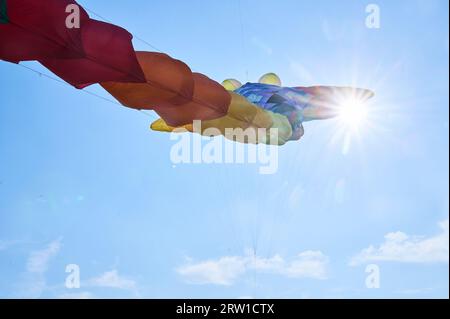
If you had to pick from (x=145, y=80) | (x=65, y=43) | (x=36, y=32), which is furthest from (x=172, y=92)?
(x=36, y=32)

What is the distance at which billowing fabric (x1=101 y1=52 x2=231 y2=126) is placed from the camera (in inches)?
480

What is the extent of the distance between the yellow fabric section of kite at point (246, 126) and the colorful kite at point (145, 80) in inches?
1.1

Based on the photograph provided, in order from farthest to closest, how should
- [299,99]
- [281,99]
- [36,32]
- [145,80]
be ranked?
[299,99] < [281,99] < [145,80] < [36,32]

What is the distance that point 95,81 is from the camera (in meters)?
11.7

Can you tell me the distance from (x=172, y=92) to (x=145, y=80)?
99 centimetres

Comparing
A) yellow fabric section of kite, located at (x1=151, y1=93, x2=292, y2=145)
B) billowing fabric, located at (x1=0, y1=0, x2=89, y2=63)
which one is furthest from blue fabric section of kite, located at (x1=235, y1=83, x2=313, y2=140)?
billowing fabric, located at (x1=0, y1=0, x2=89, y2=63)

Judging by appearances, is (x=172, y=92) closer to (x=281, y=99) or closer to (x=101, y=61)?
(x=101, y=61)

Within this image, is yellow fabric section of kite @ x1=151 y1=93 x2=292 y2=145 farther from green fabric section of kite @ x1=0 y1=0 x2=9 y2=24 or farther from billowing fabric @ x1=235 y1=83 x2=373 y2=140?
green fabric section of kite @ x1=0 y1=0 x2=9 y2=24

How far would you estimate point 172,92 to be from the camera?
40.6 feet

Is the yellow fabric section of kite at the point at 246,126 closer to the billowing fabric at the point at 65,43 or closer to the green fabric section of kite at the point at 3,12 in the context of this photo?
the billowing fabric at the point at 65,43

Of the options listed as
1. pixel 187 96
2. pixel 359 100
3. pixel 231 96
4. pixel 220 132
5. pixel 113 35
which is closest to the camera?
pixel 113 35

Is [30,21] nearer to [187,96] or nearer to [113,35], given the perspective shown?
[113,35]

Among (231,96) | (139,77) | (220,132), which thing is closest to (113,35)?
(139,77)
